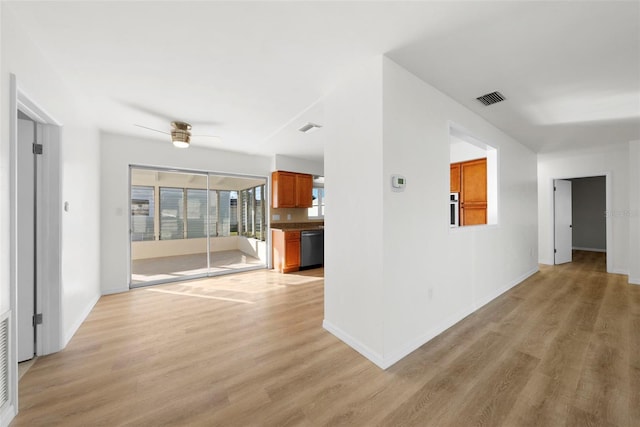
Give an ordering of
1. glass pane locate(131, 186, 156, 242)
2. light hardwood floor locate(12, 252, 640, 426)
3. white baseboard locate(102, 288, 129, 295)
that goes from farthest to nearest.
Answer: glass pane locate(131, 186, 156, 242)
white baseboard locate(102, 288, 129, 295)
light hardwood floor locate(12, 252, 640, 426)

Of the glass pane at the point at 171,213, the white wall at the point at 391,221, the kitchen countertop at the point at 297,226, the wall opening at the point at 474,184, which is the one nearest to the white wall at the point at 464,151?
the wall opening at the point at 474,184

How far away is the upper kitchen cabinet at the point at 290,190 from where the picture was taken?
5.50 m

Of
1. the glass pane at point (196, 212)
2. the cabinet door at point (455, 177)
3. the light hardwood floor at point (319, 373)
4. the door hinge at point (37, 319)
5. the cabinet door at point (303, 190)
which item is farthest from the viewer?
the glass pane at point (196, 212)

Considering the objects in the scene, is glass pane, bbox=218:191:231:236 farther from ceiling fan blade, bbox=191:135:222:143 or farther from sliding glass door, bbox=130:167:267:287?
ceiling fan blade, bbox=191:135:222:143

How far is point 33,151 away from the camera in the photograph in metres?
2.15

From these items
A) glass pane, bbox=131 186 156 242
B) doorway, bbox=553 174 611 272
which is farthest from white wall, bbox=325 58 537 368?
doorway, bbox=553 174 611 272

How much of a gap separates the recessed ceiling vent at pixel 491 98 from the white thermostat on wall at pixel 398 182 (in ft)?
5.33

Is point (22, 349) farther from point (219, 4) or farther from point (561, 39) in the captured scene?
point (561, 39)

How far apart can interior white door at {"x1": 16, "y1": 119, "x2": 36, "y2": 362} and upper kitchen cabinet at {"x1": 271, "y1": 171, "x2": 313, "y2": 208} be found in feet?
12.1

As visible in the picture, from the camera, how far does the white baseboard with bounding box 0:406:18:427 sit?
4.68 feet

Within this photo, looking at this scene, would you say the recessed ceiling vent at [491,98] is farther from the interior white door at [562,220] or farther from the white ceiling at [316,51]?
the interior white door at [562,220]

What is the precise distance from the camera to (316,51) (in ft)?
6.50

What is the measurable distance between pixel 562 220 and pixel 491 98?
5.47 meters

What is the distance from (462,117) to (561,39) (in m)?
1.13
